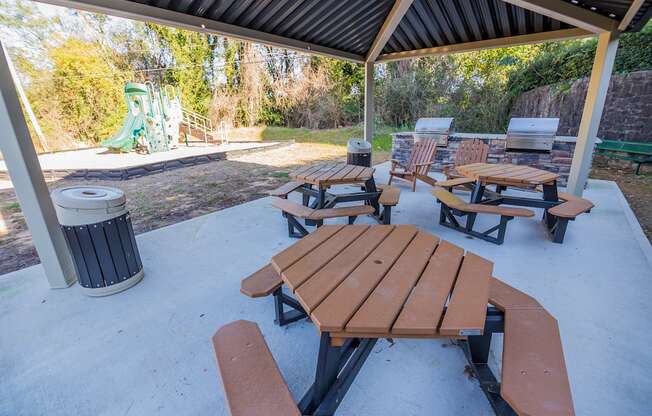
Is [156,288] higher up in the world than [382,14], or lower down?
lower down

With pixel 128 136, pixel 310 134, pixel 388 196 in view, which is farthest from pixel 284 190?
pixel 310 134

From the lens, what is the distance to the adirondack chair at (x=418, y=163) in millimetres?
4426

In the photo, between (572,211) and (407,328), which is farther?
(572,211)

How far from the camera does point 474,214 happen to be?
2.95m

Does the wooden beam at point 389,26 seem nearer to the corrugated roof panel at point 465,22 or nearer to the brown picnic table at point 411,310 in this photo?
the corrugated roof panel at point 465,22

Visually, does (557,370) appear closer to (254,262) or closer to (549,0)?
(254,262)

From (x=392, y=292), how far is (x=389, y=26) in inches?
145

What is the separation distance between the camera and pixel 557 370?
3.32ft

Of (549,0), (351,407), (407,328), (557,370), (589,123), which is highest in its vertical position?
(549,0)

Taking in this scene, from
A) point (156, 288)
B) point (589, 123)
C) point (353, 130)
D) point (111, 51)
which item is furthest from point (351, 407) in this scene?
point (111, 51)

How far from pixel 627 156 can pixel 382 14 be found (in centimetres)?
570

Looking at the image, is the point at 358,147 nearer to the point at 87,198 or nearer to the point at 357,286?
the point at 87,198

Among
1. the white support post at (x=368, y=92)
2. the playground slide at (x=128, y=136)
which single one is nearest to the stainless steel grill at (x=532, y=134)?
the white support post at (x=368, y=92)

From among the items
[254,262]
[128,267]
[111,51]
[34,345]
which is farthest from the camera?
[111,51]
